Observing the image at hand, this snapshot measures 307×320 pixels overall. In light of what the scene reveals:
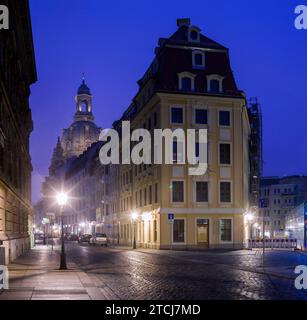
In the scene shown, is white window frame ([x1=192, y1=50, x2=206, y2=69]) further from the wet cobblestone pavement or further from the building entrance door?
the wet cobblestone pavement

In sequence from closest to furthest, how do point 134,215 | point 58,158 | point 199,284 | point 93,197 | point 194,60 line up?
point 199,284 < point 194,60 < point 134,215 < point 93,197 < point 58,158

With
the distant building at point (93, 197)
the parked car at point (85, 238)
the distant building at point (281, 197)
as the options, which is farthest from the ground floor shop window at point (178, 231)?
the distant building at point (281, 197)

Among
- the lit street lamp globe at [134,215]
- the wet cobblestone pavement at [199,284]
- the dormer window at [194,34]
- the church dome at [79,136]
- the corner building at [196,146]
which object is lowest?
the wet cobblestone pavement at [199,284]

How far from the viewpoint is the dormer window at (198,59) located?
5656 cm

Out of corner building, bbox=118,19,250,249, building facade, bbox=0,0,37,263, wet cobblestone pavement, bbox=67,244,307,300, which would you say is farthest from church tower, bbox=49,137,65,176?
wet cobblestone pavement, bbox=67,244,307,300

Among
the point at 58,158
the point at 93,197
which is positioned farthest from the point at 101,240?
the point at 58,158

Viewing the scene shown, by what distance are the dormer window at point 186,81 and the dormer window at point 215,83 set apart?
1.74 m

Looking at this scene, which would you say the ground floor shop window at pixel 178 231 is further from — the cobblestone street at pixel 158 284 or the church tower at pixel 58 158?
the church tower at pixel 58 158

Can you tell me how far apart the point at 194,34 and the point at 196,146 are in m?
11.9

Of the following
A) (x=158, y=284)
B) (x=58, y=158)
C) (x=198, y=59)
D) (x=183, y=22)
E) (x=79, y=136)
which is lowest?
(x=158, y=284)

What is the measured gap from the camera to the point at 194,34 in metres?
57.9

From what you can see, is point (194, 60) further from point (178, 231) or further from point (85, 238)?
point (85, 238)

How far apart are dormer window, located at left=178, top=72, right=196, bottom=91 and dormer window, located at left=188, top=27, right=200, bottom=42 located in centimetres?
498
